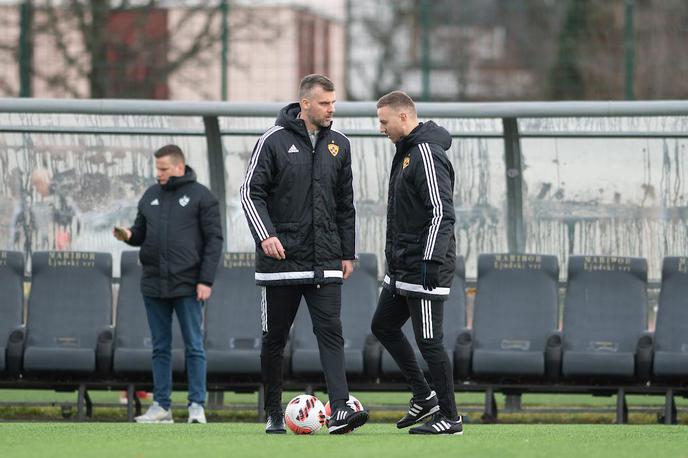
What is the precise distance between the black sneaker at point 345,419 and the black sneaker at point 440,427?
0.34m

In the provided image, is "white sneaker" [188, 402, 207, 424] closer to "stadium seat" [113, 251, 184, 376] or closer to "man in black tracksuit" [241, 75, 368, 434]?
"stadium seat" [113, 251, 184, 376]

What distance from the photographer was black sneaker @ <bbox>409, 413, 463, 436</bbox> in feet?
29.5

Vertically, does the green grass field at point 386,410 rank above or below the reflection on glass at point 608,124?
below

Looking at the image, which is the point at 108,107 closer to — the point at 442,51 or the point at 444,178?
the point at 444,178

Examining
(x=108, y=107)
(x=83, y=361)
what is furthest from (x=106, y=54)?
(x=83, y=361)

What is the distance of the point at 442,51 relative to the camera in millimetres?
19781

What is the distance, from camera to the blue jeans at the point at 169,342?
11461mm

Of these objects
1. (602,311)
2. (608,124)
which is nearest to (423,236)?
(602,311)

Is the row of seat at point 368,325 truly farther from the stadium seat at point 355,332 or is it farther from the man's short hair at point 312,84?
the man's short hair at point 312,84

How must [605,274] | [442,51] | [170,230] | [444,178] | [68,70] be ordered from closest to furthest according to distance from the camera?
[444,178]
[170,230]
[605,274]
[68,70]
[442,51]

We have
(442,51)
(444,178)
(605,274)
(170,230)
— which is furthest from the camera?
(442,51)

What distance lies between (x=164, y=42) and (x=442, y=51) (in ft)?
11.0

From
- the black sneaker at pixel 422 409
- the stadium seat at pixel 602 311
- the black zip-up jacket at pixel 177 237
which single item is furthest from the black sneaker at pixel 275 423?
the stadium seat at pixel 602 311

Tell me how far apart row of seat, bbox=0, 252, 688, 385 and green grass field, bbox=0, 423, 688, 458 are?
226 centimetres
